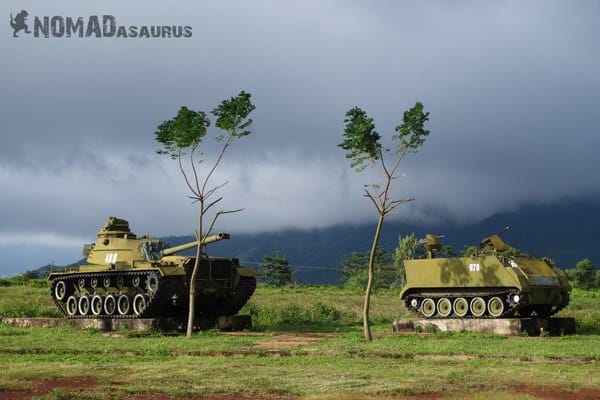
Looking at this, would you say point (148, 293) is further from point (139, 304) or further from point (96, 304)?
point (96, 304)

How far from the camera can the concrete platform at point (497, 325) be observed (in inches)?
1002

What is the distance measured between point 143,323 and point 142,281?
240 cm

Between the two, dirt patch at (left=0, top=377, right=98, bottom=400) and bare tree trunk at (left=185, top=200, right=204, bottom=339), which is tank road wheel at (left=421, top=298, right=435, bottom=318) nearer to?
bare tree trunk at (left=185, top=200, right=204, bottom=339)

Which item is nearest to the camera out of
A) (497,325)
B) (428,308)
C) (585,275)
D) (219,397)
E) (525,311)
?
(219,397)

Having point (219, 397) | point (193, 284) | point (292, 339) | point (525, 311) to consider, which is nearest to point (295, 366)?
point (219, 397)

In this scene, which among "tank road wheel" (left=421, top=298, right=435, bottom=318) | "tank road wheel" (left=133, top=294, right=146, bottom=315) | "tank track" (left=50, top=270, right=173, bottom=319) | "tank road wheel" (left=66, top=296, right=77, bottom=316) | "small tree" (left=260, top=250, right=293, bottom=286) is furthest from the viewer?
"small tree" (left=260, top=250, right=293, bottom=286)

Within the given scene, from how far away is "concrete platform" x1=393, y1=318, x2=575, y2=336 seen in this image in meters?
25.5

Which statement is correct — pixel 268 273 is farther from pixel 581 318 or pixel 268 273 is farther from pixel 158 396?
pixel 158 396

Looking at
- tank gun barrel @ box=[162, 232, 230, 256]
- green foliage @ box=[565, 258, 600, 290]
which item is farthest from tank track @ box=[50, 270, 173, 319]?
green foliage @ box=[565, 258, 600, 290]

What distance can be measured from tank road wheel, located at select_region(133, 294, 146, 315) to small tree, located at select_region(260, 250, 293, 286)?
6987 cm

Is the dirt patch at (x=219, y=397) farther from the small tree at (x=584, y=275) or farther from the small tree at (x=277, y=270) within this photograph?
the small tree at (x=277, y=270)

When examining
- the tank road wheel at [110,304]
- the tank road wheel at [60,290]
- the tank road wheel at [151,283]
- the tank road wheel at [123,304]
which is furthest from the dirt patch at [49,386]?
the tank road wheel at [60,290]

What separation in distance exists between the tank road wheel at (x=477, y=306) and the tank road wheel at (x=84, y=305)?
49.1ft

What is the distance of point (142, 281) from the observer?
29.4m
